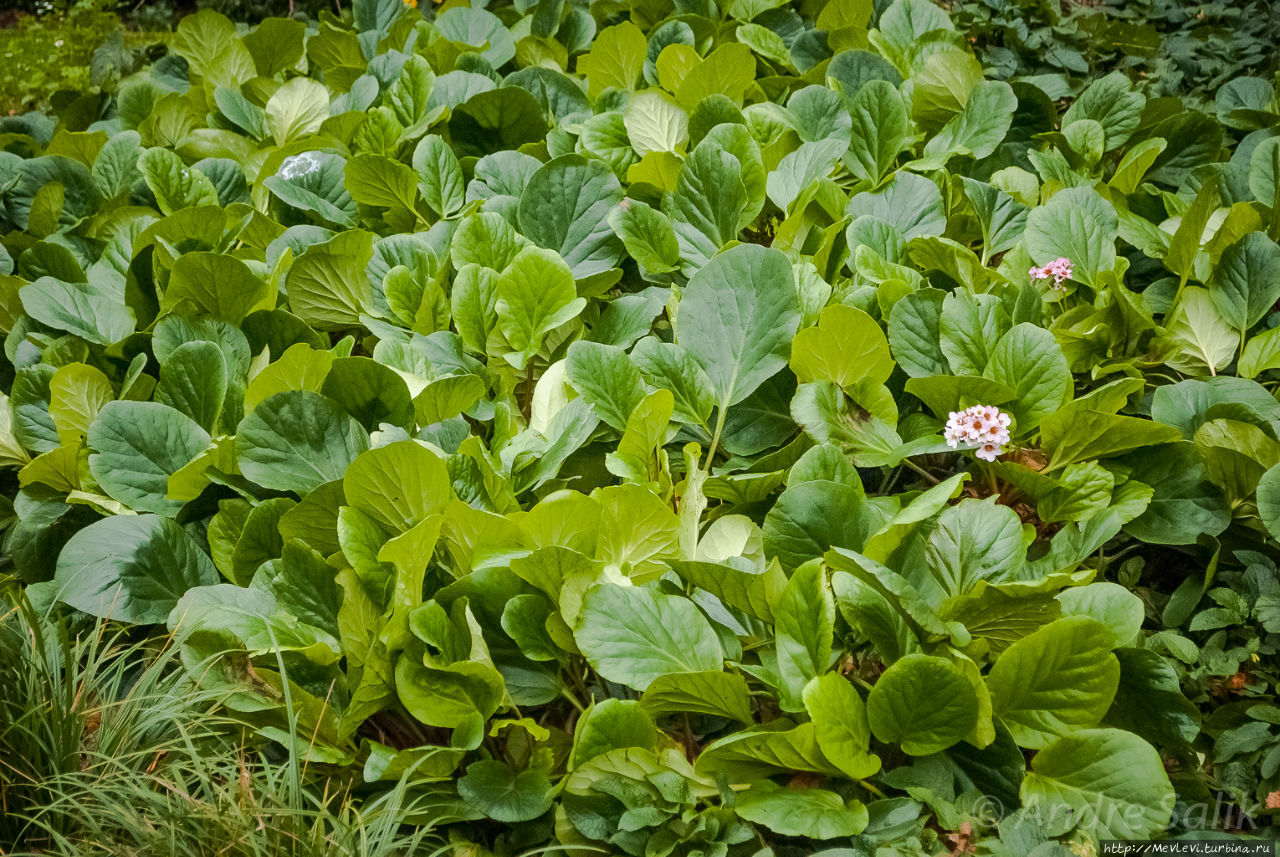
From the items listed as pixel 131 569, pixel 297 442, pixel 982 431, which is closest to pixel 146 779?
pixel 131 569

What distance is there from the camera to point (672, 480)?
1906 millimetres

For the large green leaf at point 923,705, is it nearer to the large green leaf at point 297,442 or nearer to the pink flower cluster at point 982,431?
the pink flower cluster at point 982,431

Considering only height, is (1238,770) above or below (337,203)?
below

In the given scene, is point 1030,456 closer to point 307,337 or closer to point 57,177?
point 307,337

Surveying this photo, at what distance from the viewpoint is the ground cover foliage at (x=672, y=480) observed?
1.41 meters

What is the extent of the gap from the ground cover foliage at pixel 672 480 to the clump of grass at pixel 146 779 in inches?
0.5

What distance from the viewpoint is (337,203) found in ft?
8.64

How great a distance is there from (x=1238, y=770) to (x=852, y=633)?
1.92ft

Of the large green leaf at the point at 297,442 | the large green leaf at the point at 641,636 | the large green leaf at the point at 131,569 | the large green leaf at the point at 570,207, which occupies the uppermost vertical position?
the large green leaf at the point at 570,207

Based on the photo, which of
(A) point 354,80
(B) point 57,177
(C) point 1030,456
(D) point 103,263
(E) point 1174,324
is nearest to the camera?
(C) point 1030,456

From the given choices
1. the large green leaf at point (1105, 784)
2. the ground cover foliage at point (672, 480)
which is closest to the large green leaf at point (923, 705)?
the ground cover foliage at point (672, 480)

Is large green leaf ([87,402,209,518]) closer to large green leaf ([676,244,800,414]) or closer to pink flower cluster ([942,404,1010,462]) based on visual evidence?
large green leaf ([676,244,800,414])

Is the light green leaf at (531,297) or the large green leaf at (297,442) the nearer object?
the large green leaf at (297,442)

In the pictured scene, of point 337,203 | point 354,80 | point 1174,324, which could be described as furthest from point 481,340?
point 354,80
